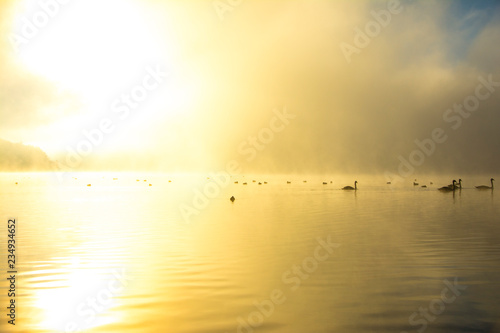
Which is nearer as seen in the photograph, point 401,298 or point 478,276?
point 401,298

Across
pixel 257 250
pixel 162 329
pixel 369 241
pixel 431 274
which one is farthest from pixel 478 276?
pixel 162 329

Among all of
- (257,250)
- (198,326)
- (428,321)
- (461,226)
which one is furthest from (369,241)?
(198,326)

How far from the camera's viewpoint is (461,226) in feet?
104

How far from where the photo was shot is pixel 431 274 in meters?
16.6

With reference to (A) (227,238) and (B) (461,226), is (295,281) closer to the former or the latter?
(A) (227,238)

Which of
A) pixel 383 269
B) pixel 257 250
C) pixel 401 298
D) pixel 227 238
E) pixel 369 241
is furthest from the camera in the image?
pixel 227 238

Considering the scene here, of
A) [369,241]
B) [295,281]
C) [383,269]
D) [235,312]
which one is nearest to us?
[235,312]

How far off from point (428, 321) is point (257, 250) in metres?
12.0

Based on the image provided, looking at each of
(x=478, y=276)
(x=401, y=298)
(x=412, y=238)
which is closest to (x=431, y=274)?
(x=478, y=276)

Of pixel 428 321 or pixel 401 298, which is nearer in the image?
pixel 428 321

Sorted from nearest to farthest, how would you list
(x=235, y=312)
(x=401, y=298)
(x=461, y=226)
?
(x=235, y=312) < (x=401, y=298) < (x=461, y=226)

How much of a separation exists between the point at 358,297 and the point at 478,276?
587cm

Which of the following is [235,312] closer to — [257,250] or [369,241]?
[257,250]

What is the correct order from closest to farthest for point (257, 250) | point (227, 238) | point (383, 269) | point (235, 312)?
point (235, 312) → point (383, 269) → point (257, 250) → point (227, 238)
